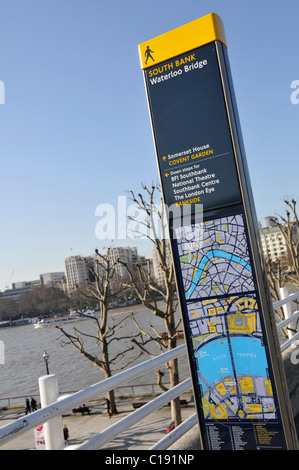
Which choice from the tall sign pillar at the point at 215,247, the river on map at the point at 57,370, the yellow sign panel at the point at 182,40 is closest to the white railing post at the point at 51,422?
the tall sign pillar at the point at 215,247

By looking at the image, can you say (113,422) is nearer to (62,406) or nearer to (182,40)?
(62,406)

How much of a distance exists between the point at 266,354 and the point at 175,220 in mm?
948

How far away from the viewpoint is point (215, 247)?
2758mm

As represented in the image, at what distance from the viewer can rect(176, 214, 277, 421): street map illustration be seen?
2645mm

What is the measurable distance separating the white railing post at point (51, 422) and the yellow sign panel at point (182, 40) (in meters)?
1.97

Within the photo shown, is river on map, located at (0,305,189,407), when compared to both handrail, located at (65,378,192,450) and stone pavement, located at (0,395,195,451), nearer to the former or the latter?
stone pavement, located at (0,395,195,451)

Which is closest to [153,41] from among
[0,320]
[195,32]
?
[195,32]

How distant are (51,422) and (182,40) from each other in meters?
2.27

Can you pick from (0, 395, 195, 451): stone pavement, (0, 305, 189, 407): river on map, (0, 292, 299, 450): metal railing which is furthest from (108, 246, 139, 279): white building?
(0, 292, 299, 450): metal railing

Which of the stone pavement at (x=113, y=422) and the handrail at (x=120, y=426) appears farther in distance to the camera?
the stone pavement at (x=113, y=422)

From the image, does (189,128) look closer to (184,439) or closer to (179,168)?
(179,168)

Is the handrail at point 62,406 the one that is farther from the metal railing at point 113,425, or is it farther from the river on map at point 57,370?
the river on map at point 57,370

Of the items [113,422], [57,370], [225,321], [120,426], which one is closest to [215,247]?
[225,321]

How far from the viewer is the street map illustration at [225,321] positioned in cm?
264
